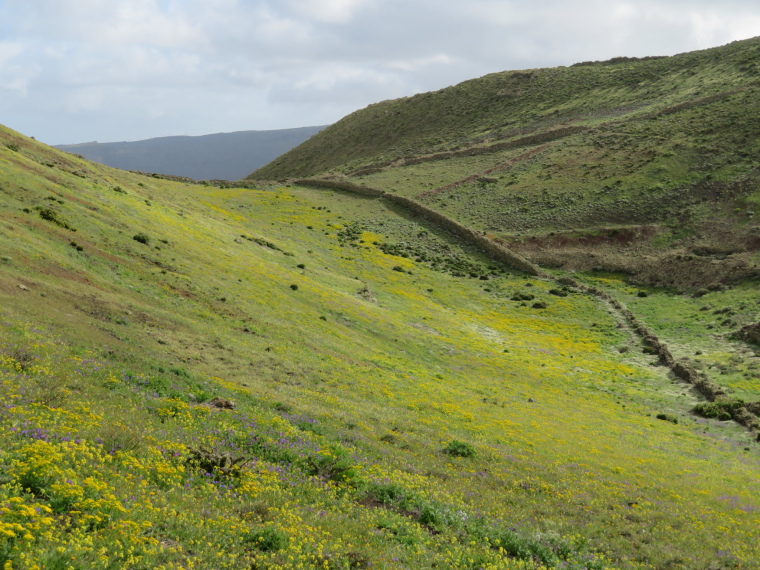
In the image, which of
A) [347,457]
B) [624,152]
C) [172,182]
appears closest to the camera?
[347,457]

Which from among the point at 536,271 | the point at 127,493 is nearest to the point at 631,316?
the point at 536,271

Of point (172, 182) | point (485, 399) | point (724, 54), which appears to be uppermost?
point (724, 54)

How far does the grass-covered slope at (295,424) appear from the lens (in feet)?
29.1

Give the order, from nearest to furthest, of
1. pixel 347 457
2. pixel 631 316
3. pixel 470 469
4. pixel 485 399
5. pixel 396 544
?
pixel 396 544 < pixel 347 457 < pixel 470 469 < pixel 485 399 < pixel 631 316

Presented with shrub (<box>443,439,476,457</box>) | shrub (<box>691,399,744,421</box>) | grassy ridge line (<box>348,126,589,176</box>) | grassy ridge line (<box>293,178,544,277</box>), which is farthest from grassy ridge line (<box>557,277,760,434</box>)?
grassy ridge line (<box>348,126,589,176</box>)

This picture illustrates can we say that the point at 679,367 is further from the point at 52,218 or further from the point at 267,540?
the point at 52,218

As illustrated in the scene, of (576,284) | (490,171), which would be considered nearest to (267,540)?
(576,284)

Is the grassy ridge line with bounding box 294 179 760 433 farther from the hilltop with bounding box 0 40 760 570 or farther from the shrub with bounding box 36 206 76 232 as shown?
the shrub with bounding box 36 206 76 232

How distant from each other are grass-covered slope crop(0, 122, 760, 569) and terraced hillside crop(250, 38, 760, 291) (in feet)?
80.1

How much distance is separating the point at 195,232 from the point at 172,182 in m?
38.3

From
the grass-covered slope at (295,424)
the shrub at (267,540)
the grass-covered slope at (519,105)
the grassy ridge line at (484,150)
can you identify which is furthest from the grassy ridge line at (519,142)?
the shrub at (267,540)

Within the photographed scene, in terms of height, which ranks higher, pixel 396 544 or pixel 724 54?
pixel 724 54

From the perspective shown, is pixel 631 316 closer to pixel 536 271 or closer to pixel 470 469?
pixel 536 271

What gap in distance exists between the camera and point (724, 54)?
12081 centimetres
